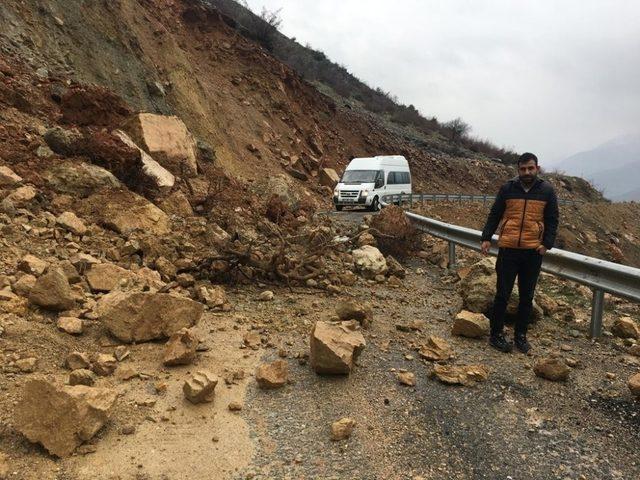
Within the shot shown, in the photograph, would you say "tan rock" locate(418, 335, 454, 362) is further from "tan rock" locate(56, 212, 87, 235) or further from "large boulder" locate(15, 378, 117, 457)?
"tan rock" locate(56, 212, 87, 235)

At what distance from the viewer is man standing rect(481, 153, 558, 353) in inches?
171

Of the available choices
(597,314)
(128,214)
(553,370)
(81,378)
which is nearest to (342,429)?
(81,378)

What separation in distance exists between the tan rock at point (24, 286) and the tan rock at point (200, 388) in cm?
183

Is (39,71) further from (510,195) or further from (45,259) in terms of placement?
(510,195)

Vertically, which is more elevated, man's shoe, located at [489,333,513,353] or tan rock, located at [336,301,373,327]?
man's shoe, located at [489,333,513,353]

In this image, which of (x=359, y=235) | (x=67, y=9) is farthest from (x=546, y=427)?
(x=67, y=9)

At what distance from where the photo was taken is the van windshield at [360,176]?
20.1 m

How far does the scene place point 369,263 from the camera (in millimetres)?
7012

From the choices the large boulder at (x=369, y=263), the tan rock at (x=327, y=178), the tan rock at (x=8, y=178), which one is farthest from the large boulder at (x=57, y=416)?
the tan rock at (x=327, y=178)

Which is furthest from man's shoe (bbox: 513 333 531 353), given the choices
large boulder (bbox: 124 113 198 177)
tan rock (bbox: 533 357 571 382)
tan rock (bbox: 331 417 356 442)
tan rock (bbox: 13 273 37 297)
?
large boulder (bbox: 124 113 198 177)

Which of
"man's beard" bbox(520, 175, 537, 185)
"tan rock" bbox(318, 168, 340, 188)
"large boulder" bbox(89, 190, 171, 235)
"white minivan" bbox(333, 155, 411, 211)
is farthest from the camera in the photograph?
"tan rock" bbox(318, 168, 340, 188)

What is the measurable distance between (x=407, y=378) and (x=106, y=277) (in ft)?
10.1

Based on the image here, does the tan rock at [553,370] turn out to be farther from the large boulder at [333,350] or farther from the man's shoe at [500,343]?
the large boulder at [333,350]

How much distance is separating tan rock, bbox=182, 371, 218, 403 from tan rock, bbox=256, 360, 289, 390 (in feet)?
1.25
